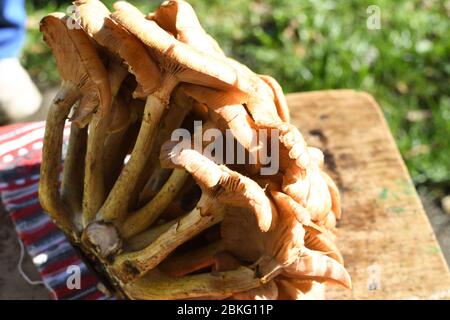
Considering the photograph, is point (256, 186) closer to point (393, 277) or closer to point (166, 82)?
point (166, 82)

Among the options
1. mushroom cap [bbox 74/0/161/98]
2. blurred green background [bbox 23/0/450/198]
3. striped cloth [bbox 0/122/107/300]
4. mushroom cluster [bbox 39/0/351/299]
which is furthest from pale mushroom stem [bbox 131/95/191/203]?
blurred green background [bbox 23/0/450/198]

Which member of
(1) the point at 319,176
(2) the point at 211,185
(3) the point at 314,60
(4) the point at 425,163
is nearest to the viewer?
(2) the point at 211,185

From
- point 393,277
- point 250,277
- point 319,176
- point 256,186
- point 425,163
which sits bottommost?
point 425,163

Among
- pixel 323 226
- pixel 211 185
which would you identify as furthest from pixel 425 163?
pixel 211 185

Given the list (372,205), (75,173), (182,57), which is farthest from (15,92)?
(182,57)

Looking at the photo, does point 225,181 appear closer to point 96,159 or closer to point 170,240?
point 170,240

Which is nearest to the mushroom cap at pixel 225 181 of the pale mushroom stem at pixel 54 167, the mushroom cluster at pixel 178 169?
the mushroom cluster at pixel 178 169

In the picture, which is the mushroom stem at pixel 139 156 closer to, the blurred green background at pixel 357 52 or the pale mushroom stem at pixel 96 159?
the pale mushroom stem at pixel 96 159

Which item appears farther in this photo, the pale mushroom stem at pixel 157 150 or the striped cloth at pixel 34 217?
the striped cloth at pixel 34 217
